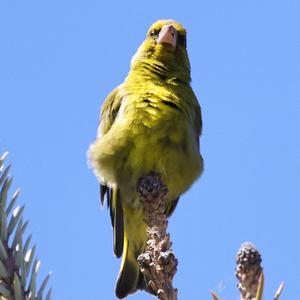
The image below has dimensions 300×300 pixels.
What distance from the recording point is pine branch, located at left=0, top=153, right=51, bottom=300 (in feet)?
4.10

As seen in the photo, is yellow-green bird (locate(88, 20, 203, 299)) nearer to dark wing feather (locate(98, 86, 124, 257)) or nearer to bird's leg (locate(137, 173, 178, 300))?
dark wing feather (locate(98, 86, 124, 257))

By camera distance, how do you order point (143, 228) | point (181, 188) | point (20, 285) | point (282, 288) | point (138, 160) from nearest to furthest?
point (282, 288) → point (20, 285) → point (138, 160) → point (181, 188) → point (143, 228)

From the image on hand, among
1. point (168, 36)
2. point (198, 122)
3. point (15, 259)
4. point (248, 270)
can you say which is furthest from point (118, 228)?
point (248, 270)

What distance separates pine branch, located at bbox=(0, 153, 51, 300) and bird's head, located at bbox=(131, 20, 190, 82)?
110 inches

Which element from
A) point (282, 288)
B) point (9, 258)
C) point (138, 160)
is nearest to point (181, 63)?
point (138, 160)

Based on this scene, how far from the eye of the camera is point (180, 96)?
3.83 meters

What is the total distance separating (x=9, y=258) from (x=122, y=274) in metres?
2.35

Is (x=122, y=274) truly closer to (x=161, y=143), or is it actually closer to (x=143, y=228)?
(x=143, y=228)

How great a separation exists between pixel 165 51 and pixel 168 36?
0.42 ft

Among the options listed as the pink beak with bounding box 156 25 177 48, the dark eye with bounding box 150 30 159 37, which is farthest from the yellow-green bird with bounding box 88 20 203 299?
the dark eye with bounding box 150 30 159 37

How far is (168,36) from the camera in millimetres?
4387

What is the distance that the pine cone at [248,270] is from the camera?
3.10 feet

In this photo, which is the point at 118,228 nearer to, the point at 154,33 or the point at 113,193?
the point at 113,193

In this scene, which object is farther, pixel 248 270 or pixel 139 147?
pixel 139 147
